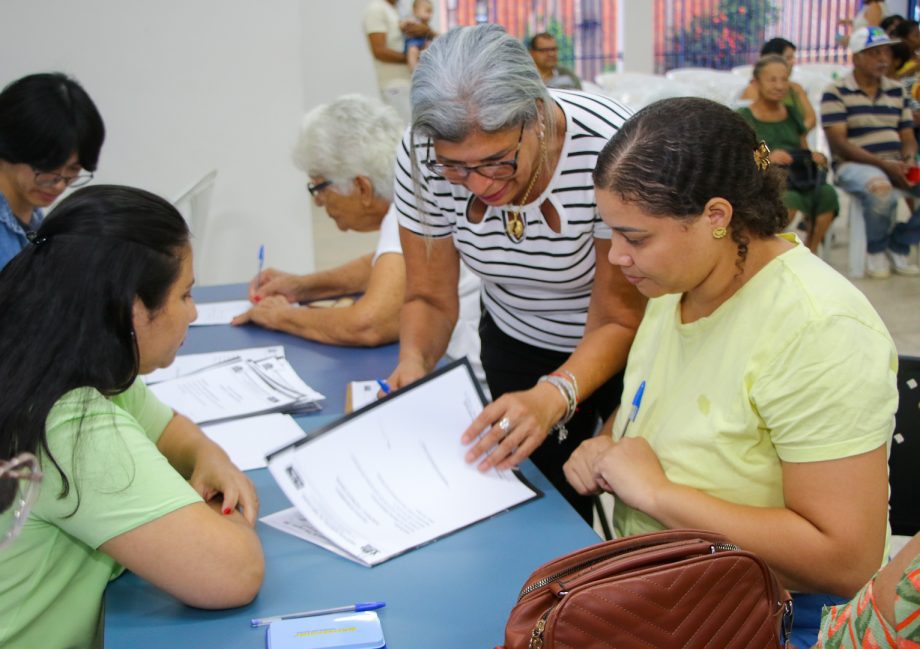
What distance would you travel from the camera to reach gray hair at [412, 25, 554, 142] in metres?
1.40

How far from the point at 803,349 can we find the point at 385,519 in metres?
0.63

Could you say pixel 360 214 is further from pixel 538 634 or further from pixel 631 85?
pixel 631 85

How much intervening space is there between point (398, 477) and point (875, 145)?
5318 millimetres

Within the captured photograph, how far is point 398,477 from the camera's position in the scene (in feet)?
4.60

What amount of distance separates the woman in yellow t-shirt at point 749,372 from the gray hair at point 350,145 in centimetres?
112

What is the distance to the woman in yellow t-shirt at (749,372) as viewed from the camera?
43.4 inches

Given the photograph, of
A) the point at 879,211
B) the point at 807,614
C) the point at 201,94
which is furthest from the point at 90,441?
the point at 879,211

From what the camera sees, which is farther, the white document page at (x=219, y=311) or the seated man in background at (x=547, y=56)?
the seated man in background at (x=547, y=56)

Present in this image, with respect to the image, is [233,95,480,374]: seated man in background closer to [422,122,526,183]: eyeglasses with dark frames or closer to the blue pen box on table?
[422,122,526,183]: eyeglasses with dark frames

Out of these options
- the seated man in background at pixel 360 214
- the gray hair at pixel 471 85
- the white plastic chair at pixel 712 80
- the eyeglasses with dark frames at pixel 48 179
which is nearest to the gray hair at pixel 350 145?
the seated man in background at pixel 360 214

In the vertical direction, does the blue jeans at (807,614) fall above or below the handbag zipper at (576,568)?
below

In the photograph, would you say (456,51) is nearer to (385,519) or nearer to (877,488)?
(385,519)

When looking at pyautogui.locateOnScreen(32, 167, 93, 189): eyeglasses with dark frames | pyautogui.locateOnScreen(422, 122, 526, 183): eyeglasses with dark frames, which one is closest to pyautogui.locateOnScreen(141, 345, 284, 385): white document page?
pyautogui.locateOnScreen(32, 167, 93, 189): eyeglasses with dark frames

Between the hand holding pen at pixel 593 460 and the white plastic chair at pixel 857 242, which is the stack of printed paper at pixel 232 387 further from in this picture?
the white plastic chair at pixel 857 242
